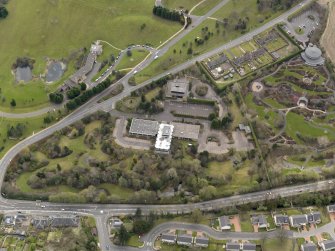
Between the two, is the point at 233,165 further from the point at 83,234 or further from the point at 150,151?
the point at 83,234

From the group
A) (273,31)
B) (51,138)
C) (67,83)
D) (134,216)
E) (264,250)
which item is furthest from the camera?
(273,31)

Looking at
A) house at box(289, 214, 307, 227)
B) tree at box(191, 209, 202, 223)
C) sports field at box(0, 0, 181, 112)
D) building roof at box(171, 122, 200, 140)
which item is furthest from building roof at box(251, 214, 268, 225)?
sports field at box(0, 0, 181, 112)

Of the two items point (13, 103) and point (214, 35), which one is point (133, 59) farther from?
point (13, 103)

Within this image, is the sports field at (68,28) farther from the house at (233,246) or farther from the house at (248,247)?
the house at (248,247)

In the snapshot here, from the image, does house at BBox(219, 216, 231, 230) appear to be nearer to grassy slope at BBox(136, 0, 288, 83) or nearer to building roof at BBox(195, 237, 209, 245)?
building roof at BBox(195, 237, 209, 245)

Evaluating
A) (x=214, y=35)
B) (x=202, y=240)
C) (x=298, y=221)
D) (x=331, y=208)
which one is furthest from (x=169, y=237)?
(x=214, y=35)

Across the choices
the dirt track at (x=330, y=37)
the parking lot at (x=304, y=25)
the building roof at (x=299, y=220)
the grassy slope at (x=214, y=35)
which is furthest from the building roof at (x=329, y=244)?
the parking lot at (x=304, y=25)

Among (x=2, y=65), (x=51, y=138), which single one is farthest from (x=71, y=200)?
(x=2, y=65)
